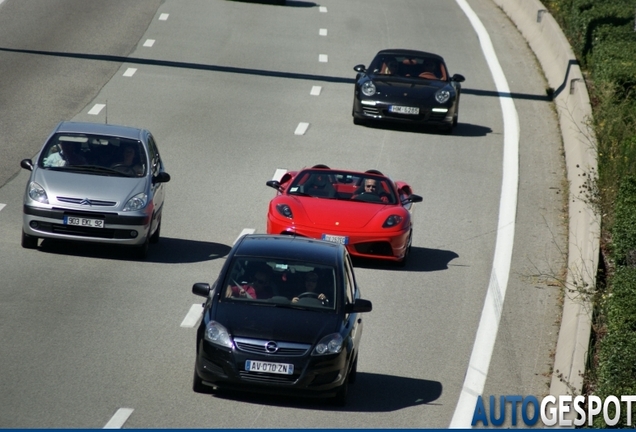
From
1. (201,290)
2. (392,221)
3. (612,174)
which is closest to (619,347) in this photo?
(201,290)

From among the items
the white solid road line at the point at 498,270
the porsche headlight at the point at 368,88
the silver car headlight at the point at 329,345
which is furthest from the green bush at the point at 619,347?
the porsche headlight at the point at 368,88

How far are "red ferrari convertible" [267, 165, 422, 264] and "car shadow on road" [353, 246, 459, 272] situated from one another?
0.26 metres

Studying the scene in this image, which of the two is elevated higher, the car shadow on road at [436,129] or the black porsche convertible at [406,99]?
the black porsche convertible at [406,99]

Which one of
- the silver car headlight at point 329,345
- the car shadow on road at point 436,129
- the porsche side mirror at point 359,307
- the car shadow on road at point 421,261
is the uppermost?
the porsche side mirror at point 359,307

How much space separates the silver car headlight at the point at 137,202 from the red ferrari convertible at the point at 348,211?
1.75m

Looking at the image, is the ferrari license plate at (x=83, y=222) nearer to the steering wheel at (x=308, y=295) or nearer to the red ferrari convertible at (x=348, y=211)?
the red ferrari convertible at (x=348, y=211)

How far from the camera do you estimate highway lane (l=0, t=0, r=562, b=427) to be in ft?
38.6

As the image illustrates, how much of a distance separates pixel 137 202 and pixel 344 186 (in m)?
3.22

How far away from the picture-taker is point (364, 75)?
28250 mm

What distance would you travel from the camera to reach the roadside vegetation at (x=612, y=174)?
11.7 meters

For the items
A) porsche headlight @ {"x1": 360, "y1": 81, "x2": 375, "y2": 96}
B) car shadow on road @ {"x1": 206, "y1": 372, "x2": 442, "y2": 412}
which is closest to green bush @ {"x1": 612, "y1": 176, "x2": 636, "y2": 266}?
car shadow on road @ {"x1": 206, "y1": 372, "x2": 442, "y2": 412}

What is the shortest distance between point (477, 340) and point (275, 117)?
46.8 ft

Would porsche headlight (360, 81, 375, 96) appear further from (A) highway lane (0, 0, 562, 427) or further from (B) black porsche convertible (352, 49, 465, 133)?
(A) highway lane (0, 0, 562, 427)

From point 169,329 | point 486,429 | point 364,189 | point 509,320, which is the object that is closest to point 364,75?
point 364,189
